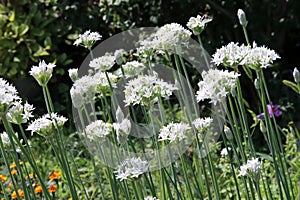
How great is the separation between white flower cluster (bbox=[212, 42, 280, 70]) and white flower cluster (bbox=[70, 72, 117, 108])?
35 cm

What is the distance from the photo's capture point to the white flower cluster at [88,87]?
1.34 meters

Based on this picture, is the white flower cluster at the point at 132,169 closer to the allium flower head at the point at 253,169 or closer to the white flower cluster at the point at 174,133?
the white flower cluster at the point at 174,133

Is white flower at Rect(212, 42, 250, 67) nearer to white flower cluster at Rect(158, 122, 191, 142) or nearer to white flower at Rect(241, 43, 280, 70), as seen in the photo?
white flower at Rect(241, 43, 280, 70)

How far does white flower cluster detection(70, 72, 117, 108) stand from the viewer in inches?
52.6

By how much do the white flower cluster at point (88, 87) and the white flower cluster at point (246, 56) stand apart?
1.13ft

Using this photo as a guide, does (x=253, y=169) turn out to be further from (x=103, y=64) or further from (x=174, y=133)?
(x=103, y=64)

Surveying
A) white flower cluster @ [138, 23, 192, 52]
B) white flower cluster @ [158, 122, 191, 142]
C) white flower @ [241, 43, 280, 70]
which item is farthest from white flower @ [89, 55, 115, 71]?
white flower @ [241, 43, 280, 70]

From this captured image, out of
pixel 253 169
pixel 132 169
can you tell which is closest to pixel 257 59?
pixel 253 169

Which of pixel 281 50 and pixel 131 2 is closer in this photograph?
pixel 131 2

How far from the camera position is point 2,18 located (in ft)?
12.6

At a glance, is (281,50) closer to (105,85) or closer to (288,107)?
(288,107)

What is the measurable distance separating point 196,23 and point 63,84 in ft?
9.20

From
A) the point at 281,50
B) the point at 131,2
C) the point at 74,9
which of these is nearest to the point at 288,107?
the point at 281,50

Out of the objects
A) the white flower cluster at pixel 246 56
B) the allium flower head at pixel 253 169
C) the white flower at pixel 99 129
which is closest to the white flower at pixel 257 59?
the white flower cluster at pixel 246 56
